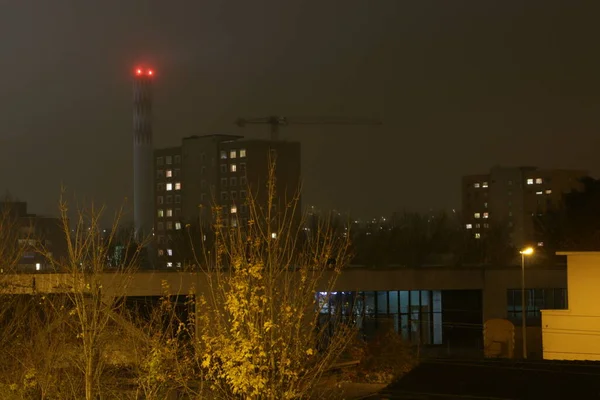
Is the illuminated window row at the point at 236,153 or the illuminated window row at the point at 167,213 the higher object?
the illuminated window row at the point at 236,153

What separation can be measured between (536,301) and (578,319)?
2245 centimetres

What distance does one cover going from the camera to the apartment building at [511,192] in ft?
438

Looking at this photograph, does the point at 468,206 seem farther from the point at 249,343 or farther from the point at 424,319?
the point at 249,343

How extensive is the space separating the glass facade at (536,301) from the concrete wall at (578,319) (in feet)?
68.6

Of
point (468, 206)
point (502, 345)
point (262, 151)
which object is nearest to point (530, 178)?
point (468, 206)

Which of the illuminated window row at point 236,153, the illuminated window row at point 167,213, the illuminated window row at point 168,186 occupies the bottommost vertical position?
the illuminated window row at point 167,213

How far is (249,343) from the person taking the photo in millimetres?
10078

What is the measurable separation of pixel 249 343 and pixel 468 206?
136m

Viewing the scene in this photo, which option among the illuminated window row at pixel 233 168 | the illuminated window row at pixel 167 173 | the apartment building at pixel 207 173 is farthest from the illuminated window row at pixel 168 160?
the illuminated window row at pixel 233 168

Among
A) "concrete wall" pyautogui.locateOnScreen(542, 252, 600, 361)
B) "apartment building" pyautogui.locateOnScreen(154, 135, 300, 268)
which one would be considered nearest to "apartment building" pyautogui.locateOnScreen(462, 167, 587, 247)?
"apartment building" pyautogui.locateOnScreen(154, 135, 300, 268)

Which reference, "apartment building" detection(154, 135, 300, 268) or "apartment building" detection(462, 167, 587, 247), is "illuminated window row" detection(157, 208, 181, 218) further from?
"apartment building" detection(462, 167, 587, 247)

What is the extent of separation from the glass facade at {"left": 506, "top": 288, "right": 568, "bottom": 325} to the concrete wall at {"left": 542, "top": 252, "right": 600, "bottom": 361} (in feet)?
68.6

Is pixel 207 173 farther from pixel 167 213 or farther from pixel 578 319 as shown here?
pixel 578 319

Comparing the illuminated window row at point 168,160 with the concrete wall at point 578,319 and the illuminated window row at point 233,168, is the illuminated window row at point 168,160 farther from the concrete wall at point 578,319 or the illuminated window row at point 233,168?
the concrete wall at point 578,319
